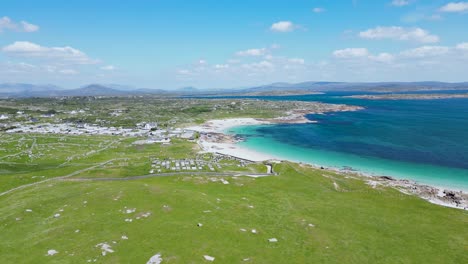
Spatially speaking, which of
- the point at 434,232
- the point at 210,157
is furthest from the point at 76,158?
the point at 434,232

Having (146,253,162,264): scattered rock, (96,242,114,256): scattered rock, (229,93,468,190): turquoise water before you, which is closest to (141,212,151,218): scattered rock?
(96,242,114,256): scattered rock

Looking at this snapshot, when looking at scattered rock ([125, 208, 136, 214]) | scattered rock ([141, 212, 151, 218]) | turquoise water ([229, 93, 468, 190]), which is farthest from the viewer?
turquoise water ([229, 93, 468, 190])

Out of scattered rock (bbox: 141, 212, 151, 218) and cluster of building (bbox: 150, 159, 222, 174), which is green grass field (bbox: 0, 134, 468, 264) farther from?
cluster of building (bbox: 150, 159, 222, 174)

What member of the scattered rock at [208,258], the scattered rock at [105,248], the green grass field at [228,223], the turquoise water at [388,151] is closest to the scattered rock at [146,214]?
the green grass field at [228,223]

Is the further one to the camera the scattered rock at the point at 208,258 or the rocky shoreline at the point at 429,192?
the rocky shoreline at the point at 429,192

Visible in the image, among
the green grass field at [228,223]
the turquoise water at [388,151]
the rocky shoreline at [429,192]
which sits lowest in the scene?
the rocky shoreline at [429,192]

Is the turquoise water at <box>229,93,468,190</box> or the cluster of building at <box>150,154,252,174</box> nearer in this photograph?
the cluster of building at <box>150,154,252,174</box>

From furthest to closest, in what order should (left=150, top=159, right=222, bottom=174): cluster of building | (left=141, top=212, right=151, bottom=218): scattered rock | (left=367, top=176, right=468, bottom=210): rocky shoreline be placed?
(left=150, top=159, right=222, bottom=174): cluster of building
(left=367, top=176, right=468, bottom=210): rocky shoreline
(left=141, top=212, right=151, bottom=218): scattered rock

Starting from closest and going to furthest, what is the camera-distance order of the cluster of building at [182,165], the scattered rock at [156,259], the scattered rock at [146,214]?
1. the scattered rock at [156,259]
2. the scattered rock at [146,214]
3. the cluster of building at [182,165]

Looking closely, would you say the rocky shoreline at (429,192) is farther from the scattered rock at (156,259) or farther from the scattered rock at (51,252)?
the scattered rock at (51,252)

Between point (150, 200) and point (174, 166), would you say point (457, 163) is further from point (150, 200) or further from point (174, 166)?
point (150, 200)
